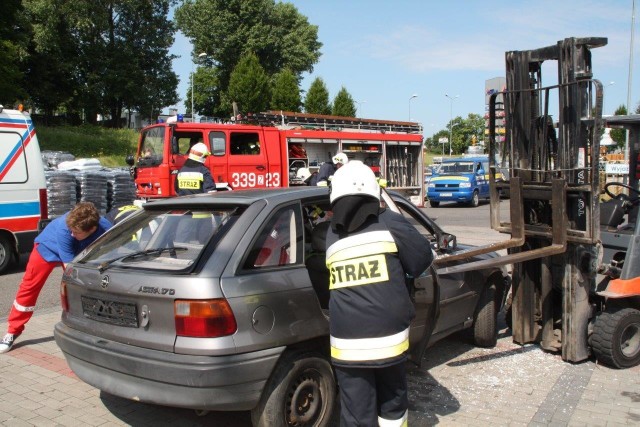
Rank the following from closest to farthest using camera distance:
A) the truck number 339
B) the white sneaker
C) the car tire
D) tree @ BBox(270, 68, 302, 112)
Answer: the car tire
the white sneaker
the truck number 339
tree @ BBox(270, 68, 302, 112)

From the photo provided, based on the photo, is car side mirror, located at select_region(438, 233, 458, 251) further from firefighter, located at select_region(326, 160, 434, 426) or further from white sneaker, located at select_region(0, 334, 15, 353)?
white sneaker, located at select_region(0, 334, 15, 353)

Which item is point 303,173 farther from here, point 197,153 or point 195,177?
point 195,177

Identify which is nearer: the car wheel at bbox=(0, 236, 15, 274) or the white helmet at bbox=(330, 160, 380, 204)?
the white helmet at bbox=(330, 160, 380, 204)

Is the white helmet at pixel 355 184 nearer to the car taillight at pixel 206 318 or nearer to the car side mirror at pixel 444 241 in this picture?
the car taillight at pixel 206 318

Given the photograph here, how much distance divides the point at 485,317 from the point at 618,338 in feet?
3.67

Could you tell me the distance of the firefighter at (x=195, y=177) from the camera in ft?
25.3

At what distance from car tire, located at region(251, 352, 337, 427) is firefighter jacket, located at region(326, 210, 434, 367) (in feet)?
1.97

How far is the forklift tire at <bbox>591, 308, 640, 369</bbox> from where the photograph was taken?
15.9 ft

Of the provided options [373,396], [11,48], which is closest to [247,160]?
[373,396]

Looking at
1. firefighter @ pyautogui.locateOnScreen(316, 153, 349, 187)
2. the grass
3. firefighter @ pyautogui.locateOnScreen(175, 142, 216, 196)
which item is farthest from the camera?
the grass

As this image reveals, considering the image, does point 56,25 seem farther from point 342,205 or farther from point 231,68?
point 342,205

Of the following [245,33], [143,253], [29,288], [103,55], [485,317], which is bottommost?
[485,317]

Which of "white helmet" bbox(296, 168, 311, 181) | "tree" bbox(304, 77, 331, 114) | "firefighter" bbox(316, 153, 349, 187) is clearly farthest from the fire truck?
"tree" bbox(304, 77, 331, 114)

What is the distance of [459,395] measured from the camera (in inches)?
174
